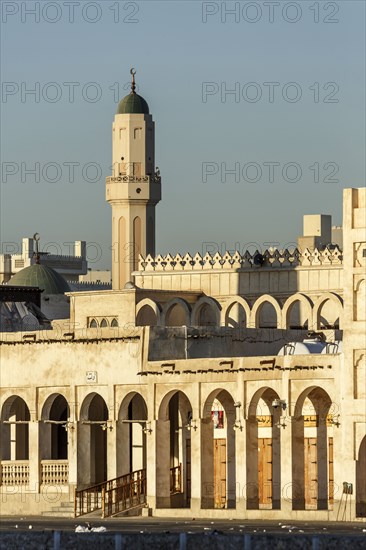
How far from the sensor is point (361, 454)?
197 feet

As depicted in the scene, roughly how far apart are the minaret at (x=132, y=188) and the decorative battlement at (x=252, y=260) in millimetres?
9569

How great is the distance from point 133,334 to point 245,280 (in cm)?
2315

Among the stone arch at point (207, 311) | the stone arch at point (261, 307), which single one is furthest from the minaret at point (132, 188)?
the stone arch at point (261, 307)

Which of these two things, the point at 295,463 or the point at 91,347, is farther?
the point at 91,347

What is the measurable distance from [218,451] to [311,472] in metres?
4.15

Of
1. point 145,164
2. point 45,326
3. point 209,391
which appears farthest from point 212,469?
point 145,164

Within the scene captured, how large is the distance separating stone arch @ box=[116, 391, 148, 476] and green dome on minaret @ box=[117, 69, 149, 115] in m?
36.5

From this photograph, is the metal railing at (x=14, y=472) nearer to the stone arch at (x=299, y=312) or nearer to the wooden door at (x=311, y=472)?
the wooden door at (x=311, y=472)

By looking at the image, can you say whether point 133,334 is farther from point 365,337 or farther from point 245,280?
point 245,280

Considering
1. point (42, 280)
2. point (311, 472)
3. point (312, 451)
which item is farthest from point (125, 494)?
point (42, 280)

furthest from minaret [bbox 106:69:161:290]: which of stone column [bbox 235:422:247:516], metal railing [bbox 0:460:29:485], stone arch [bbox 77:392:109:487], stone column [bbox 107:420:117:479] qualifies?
stone column [bbox 235:422:247:516]

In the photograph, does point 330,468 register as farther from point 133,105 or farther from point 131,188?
point 133,105

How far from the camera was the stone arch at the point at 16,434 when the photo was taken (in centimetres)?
7300

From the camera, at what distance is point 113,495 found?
64750 mm
